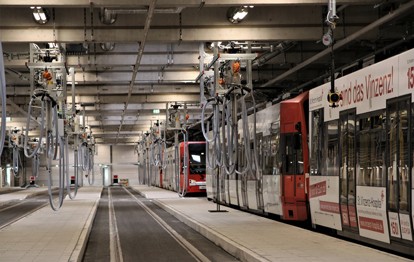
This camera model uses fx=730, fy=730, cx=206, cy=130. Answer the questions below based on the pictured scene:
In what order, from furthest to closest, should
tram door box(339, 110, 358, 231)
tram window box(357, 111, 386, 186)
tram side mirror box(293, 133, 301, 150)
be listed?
tram side mirror box(293, 133, 301, 150) → tram door box(339, 110, 358, 231) → tram window box(357, 111, 386, 186)

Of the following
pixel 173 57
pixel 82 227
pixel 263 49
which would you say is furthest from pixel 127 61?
pixel 82 227

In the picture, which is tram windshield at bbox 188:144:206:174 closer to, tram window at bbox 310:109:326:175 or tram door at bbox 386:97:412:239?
tram window at bbox 310:109:326:175

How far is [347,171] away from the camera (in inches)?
554

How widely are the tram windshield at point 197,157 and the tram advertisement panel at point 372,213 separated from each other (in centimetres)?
2877

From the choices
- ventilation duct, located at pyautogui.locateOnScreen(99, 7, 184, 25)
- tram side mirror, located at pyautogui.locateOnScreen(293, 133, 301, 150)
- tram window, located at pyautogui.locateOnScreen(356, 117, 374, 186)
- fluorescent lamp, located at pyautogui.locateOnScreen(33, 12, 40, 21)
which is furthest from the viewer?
fluorescent lamp, located at pyautogui.locateOnScreen(33, 12, 40, 21)

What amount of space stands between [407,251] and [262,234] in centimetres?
485

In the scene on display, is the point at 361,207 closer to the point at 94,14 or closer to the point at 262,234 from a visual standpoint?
the point at 262,234

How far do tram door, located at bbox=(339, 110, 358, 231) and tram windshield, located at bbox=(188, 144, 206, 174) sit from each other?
2753cm

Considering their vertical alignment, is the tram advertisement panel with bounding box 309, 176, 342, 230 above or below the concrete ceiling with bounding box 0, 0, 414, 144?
below

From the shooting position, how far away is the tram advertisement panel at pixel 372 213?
12084 millimetres

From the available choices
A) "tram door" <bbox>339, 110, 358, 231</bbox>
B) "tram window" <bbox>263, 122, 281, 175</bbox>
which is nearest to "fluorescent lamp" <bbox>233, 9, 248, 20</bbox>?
"tram window" <bbox>263, 122, 281, 175</bbox>

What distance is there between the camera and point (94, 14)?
70.9 feet

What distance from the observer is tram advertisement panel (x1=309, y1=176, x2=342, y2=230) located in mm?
14711

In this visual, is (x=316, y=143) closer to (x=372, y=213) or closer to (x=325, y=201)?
(x=325, y=201)
